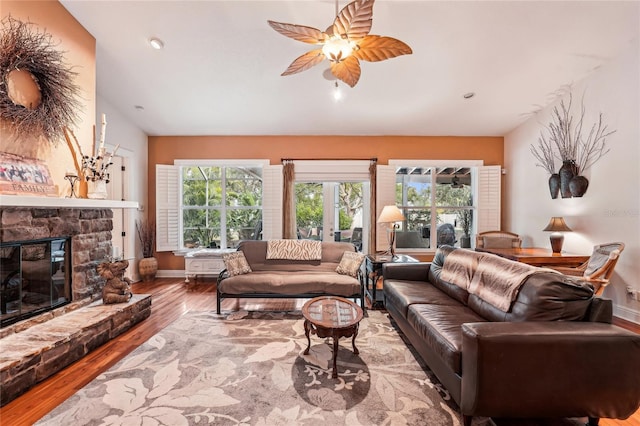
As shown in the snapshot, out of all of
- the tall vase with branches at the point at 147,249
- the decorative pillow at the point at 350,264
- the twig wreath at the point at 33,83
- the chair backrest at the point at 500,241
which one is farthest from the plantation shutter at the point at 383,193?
the twig wreath at the point at 33,83

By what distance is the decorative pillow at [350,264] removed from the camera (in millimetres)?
3469

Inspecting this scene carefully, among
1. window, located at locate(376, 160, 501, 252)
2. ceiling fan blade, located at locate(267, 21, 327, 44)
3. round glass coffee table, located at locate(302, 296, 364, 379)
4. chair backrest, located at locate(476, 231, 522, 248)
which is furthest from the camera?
window, located at locate(376, 160, 501, 252)

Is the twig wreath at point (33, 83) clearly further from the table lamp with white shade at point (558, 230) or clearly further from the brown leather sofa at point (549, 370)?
the table lamp with white shade at point (558, 230)

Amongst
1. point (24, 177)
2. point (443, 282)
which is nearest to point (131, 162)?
point (24, 177)

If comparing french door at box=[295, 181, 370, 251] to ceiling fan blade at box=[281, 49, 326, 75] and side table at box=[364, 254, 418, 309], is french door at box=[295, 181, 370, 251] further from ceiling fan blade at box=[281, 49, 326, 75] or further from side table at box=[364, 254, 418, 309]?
ceiling fan blade at box=[281, 49, 326, 75]

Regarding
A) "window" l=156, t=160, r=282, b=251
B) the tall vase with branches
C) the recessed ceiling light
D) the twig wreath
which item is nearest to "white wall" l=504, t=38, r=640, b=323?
"window" l=156, t=160, r=282, b=251

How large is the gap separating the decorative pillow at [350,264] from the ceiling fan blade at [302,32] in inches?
98.2

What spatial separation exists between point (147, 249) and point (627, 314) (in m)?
7.06

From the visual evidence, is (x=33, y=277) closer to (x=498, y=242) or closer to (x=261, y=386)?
(x=261, y=386)

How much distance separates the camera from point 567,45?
3027 millimetres

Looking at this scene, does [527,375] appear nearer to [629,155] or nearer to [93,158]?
[629,155]

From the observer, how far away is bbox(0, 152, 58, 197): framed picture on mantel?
2049 mm

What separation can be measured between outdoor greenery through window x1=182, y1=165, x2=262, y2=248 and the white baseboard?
5292 millimetres

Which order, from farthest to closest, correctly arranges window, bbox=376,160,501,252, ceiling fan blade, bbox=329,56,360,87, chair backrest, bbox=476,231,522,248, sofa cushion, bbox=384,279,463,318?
window, bbox=376,160,501,252 → chair backrest, bbox=476,231,522,248 → sofa cushion, bbox=384,279,463,318 → ceiling fan blade, bbox=329,56,360,87
